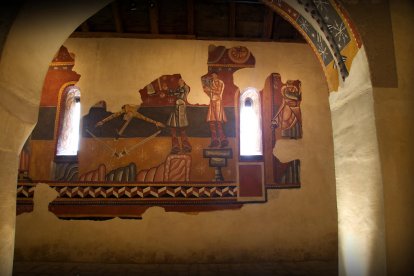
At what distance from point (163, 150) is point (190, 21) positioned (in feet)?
9.00

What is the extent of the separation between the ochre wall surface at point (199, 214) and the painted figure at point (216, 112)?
199 millimetres

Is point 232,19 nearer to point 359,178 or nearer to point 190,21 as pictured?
point 190,21

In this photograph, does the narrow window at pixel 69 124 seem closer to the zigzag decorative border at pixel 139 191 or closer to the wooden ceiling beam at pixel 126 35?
the zigzag decorative border at pixel 139 191

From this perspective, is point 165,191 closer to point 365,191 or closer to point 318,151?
point 318,151

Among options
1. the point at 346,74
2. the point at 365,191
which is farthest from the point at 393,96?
the point at 365,191

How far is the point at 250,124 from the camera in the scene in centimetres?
745

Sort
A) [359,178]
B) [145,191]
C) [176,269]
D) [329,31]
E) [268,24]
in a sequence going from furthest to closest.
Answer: [268,24]
[145,191]
[176,269]
[329,31]
[359,178]

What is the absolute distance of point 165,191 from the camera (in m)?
6.91

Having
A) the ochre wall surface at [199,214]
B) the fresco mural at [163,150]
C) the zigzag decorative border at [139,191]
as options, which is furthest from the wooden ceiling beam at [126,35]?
the zigzag decorative border at [139,191]

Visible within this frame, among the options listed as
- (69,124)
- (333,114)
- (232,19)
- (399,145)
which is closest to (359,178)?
(399,145)

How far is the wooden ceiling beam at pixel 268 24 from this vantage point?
6.96 metres

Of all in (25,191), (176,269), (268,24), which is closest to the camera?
(176,269)

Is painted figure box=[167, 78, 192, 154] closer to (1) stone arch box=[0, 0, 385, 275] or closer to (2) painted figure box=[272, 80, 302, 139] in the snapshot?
(2) painted figure box=[272, 80, 302, 139]

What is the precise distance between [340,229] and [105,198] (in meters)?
4.91
